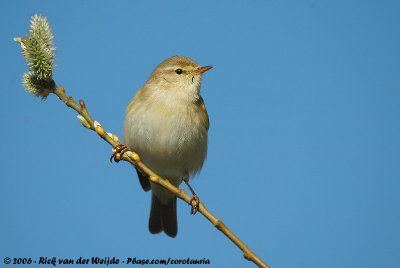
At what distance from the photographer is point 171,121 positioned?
5.02m

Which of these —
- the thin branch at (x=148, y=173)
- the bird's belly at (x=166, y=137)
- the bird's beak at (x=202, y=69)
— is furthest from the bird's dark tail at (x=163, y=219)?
the thin branch at (x=148, y=173)

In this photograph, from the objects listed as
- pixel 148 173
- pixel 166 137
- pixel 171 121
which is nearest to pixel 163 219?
pixel 166 137

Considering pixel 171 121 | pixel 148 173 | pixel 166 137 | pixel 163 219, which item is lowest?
pixel 148 173

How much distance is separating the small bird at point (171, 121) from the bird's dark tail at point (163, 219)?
0.74m

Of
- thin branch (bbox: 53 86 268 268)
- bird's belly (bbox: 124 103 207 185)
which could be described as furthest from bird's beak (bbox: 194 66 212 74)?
thin branch (bbox: 53 86 268 268)

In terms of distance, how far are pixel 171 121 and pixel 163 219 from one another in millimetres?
1916

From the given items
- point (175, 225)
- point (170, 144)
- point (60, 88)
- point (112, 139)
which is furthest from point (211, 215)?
point (175, 225)

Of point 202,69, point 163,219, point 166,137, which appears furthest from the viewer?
point 163,219

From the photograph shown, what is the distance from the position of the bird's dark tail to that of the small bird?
74 centimetres

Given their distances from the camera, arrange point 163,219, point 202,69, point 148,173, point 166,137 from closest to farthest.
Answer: point 148,173
point 166,137
point 202,69
point 163,219

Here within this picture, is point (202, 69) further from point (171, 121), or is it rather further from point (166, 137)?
point (166, 137)

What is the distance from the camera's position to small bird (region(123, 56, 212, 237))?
16.5 ft

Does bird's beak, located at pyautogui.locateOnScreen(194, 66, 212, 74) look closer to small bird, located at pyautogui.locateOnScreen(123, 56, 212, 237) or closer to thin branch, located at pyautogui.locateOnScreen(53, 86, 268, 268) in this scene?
small bird, located at pyautogui.locateOnScreen(123, 56, 212, 237)

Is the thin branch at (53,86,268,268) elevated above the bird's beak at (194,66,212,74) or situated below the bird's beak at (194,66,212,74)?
below
